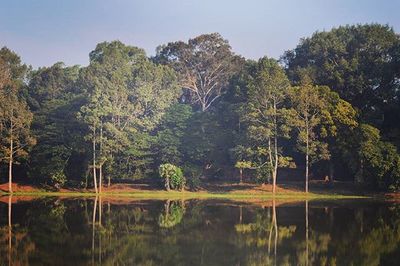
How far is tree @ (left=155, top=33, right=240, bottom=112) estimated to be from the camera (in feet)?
254

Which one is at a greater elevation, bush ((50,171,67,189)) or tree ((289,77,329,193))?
tree ((289,77,329,193))

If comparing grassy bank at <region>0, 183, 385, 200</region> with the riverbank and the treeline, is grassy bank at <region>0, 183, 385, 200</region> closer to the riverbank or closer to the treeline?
the riverbank

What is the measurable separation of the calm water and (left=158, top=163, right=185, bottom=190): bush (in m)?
14.3

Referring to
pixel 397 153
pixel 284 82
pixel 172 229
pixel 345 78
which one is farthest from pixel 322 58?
pixel 172 229

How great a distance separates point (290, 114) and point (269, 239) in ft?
95.9

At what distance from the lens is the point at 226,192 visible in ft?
170

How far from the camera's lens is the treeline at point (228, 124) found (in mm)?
50938

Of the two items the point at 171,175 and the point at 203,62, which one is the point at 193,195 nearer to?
the point at 171,175

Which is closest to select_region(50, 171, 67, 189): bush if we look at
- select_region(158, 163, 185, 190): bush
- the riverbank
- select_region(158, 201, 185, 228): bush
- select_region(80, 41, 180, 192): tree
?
the riverbank

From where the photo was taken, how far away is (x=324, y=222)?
1139 inches

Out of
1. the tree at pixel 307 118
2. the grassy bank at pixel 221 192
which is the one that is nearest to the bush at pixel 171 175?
the grassy bank at pixel 221 192

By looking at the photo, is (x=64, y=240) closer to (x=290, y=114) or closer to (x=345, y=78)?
(x=290, y=114)

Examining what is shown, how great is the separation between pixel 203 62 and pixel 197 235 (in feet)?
185

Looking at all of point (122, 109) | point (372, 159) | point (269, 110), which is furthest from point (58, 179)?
point (372, 159)
